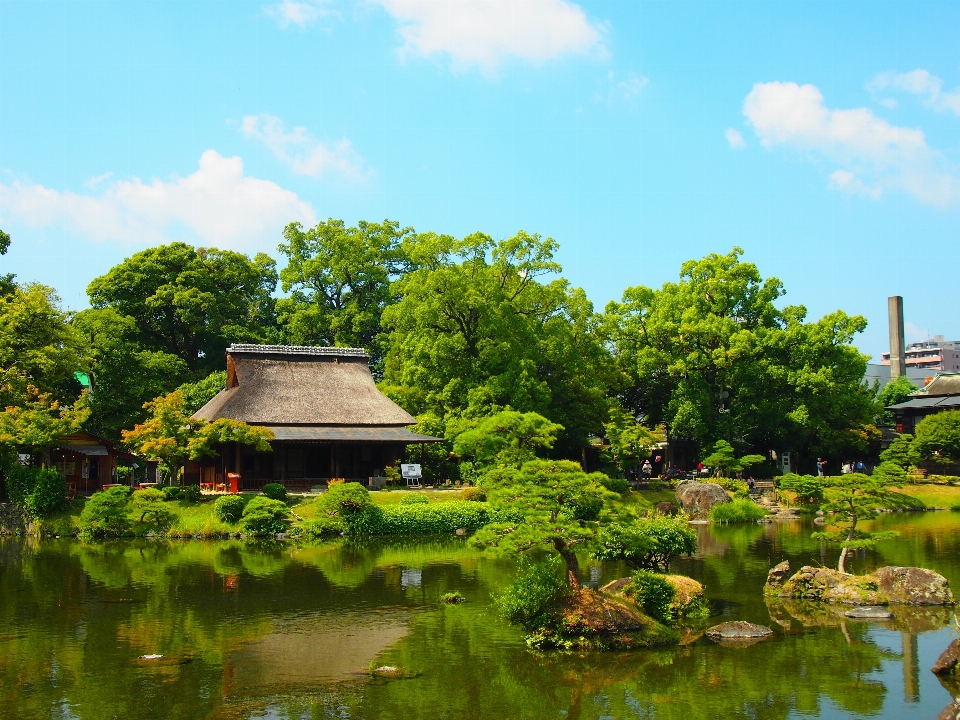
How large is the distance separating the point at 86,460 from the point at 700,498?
26955mm

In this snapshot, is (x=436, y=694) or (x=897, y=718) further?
(x=436, y=694)

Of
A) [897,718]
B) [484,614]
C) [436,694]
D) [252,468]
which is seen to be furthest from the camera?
[252,468]

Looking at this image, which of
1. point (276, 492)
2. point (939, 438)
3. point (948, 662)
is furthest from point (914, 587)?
point (939, 438)

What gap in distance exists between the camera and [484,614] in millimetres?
18484

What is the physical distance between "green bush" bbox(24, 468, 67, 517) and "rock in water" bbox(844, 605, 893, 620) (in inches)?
1116

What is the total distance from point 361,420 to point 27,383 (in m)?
14.1

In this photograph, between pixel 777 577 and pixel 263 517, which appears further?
pixel 263 517

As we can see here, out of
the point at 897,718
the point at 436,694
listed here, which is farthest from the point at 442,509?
the point at 897,718

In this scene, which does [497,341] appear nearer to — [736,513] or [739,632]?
[736,513]

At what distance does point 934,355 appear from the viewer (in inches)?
5153

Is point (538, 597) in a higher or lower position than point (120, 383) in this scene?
lower

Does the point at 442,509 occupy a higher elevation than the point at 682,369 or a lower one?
lower

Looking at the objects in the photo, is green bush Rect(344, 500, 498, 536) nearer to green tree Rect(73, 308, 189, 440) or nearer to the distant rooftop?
the distant rooftop

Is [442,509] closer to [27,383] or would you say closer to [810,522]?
[810,522]
